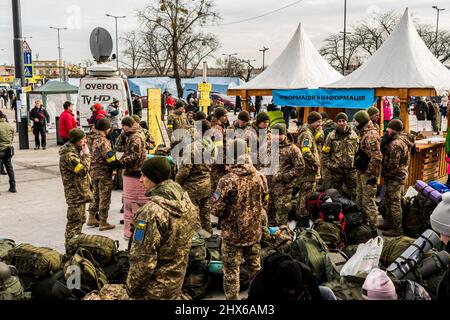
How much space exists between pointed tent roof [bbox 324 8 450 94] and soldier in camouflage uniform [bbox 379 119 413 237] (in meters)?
2.82

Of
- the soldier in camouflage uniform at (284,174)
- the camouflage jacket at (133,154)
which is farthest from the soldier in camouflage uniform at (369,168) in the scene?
the camouflage jacket at (133,154)

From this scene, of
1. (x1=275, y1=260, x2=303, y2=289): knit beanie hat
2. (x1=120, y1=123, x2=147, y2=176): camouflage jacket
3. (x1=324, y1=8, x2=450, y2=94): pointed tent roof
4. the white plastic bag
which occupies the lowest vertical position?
the white plastic bag

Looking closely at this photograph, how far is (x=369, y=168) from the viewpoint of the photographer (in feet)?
24.0

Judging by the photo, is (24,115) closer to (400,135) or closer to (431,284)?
(400,135)

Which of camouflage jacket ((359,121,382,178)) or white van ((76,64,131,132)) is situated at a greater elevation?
white van ((76,64,131,132))

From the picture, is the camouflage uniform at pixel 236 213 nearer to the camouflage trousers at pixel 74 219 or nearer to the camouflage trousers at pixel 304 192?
the camouflage trousers at pixel 74 219

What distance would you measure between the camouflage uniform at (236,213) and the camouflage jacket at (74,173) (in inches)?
99.6

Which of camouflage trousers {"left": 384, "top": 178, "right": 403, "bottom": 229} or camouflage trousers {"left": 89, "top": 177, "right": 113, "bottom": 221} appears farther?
camouflage trousers {"left": 89, "top": 177, "right": 113, "bottom": 221}

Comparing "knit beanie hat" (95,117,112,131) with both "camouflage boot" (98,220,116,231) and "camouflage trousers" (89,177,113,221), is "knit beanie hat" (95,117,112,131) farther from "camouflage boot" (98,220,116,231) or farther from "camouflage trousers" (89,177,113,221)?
"camouflage boot" (98,220,116,231)

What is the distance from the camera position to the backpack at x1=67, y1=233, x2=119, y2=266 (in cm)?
539

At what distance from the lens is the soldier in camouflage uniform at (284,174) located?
7.08 m

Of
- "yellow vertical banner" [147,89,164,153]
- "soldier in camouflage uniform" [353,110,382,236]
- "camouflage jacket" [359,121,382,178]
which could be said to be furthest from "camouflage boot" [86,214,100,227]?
"yellow vertical banner" [147,89,164,153]

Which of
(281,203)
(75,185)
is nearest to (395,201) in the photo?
(281,203)

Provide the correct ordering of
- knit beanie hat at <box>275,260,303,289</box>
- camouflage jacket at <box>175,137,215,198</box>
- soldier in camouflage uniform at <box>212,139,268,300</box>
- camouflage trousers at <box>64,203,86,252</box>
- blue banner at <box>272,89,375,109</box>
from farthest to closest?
blue banner at <box>272,89,375,109</box>
camouflage jacket at <box>175,137,215,198</box>
camouflage trousers at <box>64,203,86,252</box>
soldier in camouflage uniform at <box>212,139,268,300</box>
knit beanie hat at <box>275,260,303,289</box>
